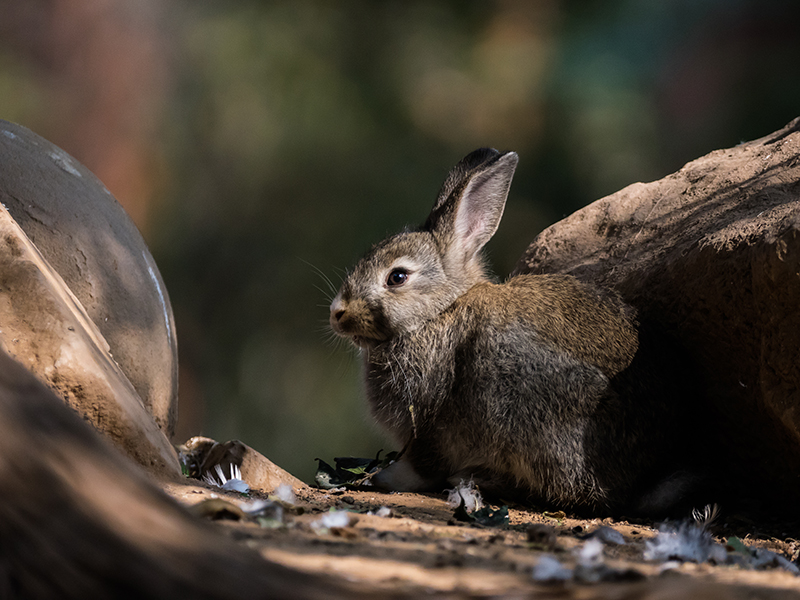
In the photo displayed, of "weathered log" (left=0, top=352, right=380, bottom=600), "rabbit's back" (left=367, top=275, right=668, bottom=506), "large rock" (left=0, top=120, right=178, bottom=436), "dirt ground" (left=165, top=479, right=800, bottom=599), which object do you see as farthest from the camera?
"large rock" (left=0, top=120, right=178, bottom=436)

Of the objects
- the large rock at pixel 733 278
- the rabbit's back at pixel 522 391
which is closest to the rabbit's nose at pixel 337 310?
the rabbit's back at pixel 522 391

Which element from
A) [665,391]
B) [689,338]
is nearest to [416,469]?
[665,391]

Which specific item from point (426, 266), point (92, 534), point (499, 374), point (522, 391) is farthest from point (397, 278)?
point (92, 534)

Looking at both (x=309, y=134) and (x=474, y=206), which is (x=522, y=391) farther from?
(x=309, y=134)

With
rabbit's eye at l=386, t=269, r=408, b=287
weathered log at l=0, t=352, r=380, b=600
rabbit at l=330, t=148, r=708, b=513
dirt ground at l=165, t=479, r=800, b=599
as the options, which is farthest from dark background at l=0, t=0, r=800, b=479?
weathered log at l=0, t=352, r=380, b=600

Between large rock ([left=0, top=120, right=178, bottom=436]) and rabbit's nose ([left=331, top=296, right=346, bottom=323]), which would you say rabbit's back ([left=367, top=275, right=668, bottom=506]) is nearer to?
rabbit's nose ([left=331, top=296, right=346, bottom=323])

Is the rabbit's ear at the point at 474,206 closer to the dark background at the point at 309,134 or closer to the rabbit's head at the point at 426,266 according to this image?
the rabbit's head at the point at 426,266

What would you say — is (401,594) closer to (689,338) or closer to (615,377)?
(615,377)
